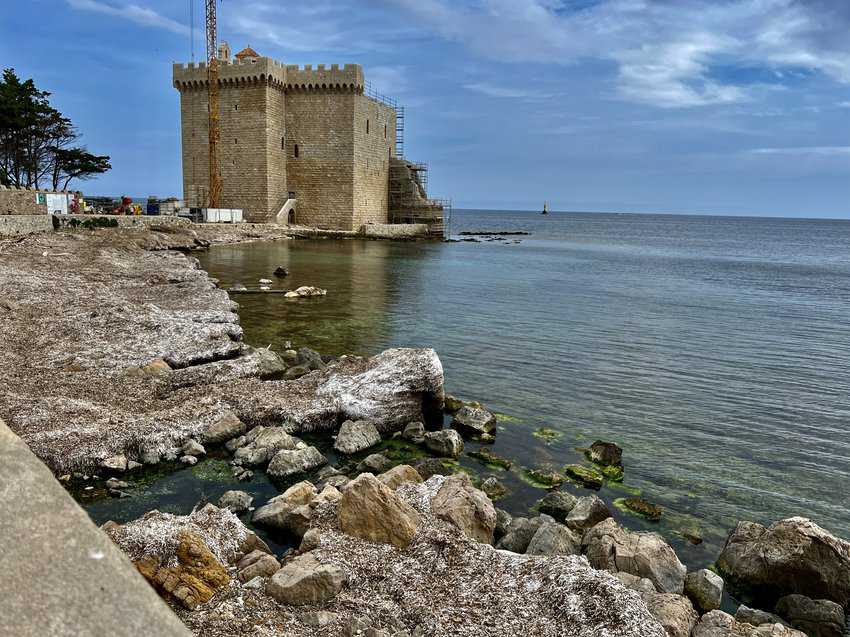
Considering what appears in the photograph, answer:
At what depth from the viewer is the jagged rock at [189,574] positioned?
377 cm

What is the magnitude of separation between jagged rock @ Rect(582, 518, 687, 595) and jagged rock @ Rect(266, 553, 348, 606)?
7.12 ft

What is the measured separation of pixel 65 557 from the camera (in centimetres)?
169

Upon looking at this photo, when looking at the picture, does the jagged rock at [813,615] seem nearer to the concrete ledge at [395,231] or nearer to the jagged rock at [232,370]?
the jagged rock at [232,370]

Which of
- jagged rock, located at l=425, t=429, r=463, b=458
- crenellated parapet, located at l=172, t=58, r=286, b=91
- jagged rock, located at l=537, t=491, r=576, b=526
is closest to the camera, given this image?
jagged rock, located at l=537, t=491, r=576, b=526

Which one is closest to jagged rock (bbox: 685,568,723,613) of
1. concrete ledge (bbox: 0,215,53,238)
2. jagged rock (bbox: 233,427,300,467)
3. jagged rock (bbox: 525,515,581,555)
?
jagged rock (bbox: 525,515,581,555)

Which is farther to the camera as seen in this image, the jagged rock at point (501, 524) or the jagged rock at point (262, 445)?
the jagged rock at point (262, 445)

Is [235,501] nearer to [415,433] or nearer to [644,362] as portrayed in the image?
[415,433]

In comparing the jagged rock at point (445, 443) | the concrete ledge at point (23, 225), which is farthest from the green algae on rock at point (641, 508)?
the concrete ledge at point (23, 225)

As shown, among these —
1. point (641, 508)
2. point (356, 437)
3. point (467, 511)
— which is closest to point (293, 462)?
point (356, 437)

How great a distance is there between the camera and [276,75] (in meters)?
44.0

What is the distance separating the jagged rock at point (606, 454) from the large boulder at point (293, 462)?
3378 millimetres

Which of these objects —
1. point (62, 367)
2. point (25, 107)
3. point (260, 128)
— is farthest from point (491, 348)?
point (25, 107)

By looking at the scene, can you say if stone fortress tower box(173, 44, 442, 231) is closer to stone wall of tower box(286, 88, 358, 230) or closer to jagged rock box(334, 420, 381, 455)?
stone wall of tower box(286, 88, 358, 230)

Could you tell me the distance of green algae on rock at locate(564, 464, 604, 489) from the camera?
710 cm
